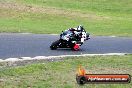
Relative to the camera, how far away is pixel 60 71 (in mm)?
12398

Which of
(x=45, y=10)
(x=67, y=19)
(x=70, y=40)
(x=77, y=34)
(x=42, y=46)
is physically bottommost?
(x=67, y=19)

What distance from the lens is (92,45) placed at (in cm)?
1916

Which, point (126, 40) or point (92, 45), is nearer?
point (92, 45)

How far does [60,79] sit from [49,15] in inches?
946

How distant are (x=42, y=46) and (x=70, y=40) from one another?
1.33 metres

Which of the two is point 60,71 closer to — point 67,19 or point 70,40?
point 70,40

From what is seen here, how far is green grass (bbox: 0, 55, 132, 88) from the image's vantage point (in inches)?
419

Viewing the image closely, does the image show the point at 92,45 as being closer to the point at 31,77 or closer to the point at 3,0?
the point at 31,77

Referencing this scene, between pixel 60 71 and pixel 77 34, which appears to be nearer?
pixel 60 71

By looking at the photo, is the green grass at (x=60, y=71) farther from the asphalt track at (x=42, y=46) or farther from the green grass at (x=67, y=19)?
the green grass at (x=67, y=19)

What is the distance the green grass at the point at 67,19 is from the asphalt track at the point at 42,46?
12.6ft

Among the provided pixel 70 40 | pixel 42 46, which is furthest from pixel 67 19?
pixel 70 40

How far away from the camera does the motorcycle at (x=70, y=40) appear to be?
17.2 metres

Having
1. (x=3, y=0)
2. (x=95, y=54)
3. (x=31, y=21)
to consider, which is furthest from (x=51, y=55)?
(x=3, y=0)
